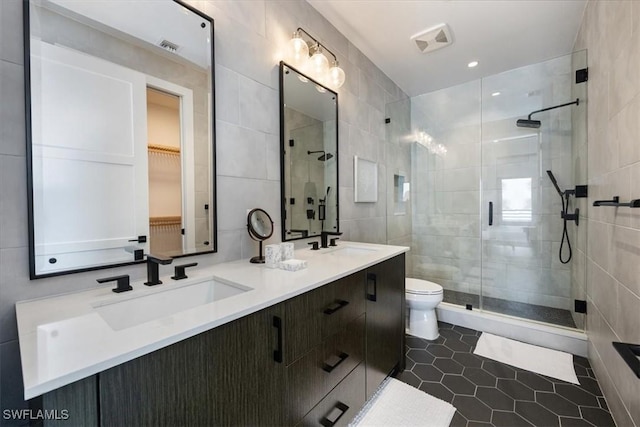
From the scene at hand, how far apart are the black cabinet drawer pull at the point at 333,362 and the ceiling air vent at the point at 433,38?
8.09ft

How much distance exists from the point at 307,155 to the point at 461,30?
1.67 metres

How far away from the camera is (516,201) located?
2867 millimetres

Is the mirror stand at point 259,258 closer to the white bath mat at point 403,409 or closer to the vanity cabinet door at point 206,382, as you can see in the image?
the vanity cabinet door at point 206,382

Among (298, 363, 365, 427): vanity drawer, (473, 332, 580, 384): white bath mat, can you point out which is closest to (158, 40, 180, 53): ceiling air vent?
(298, 363, 365, 427): vanity drawer

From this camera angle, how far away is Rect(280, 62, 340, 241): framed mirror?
A: 173 cm

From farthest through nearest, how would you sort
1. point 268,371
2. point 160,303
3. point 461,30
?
1. point 461,30
2. point 160,303
3. point 268,371

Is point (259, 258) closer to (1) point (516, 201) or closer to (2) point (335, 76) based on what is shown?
(2) point (335, 76)

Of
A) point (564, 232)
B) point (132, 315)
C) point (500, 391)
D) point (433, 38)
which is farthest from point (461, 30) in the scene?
point (132, 315)

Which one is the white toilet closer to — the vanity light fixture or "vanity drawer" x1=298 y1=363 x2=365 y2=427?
"vanity drawer" x1=298 y1=363 x2=365 y2=427

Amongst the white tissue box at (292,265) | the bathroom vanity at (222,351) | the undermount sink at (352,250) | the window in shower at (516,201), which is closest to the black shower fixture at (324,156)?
the undermount sink at (352,250)

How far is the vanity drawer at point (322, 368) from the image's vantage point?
985 millimetres

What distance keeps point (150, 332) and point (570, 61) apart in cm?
365

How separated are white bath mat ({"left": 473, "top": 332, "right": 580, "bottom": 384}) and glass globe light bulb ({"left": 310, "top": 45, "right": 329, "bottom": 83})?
7.98 feet

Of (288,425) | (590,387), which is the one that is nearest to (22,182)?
(288,425)
